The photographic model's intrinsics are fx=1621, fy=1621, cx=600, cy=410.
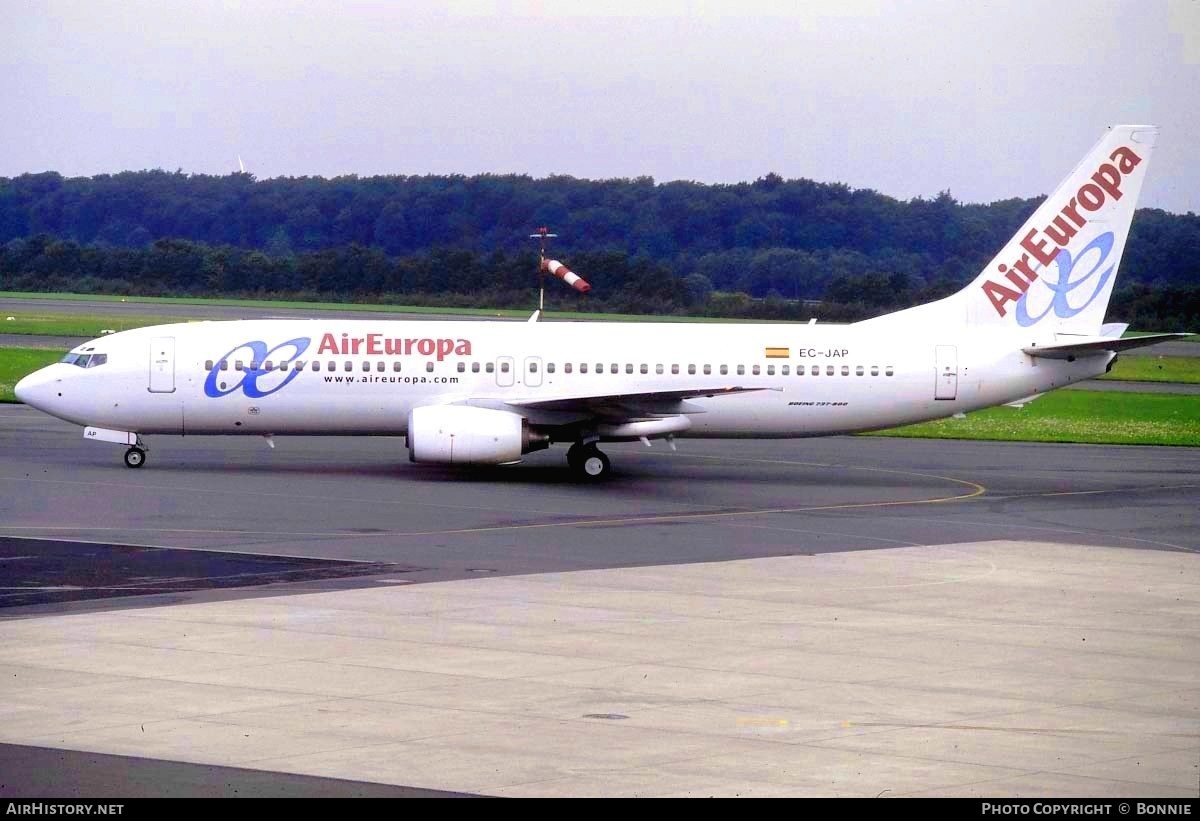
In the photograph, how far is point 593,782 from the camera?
42.4 ft

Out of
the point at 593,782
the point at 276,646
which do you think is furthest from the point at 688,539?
the point at 593,782

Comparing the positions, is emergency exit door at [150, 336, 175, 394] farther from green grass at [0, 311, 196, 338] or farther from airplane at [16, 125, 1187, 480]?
green grass at [0, 311, 196, 338]

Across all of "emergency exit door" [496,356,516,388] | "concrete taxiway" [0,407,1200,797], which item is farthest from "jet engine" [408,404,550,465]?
"emergency exit door" [496,356,516,388]

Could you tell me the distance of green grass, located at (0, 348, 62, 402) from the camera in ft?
194

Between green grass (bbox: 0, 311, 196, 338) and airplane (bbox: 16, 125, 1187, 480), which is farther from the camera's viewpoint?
green grass (bbox: 0, 311, 196, 338)

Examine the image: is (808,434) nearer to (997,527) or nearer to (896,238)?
(997,527)

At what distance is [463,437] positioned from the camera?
35750 millimetres

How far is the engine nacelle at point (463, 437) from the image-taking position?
35.7 meters

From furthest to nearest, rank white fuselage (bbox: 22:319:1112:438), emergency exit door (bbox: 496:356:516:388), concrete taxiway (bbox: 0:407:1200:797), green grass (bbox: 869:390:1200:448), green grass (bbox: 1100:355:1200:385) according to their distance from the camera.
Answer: green grass (bbox: 1100:355:1200:385), green grass (bbox: 869:390:1200:448), emergency exit door (bbox: 496:356:516:388), white fuselage (bbox: 22:319:1112:438), concrete taxiway (bbox: 0:407:1200:797)

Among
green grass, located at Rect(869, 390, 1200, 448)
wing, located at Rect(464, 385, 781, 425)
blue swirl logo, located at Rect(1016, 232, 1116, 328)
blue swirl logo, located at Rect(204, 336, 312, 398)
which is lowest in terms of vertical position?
green grass, located at Rect(869, 390, 1200, 448)

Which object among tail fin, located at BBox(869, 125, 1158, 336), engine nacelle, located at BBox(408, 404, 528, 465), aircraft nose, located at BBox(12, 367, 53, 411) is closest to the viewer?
engine nacelle, located at BBox(408, 404, 528, 465)

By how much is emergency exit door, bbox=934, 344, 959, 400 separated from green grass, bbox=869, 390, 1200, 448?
4985 mm

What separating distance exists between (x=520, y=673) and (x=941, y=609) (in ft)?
23.3

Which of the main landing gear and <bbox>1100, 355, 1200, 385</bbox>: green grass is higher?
<bbox>1100, 355, 1200, 385</bbox>: green grass
